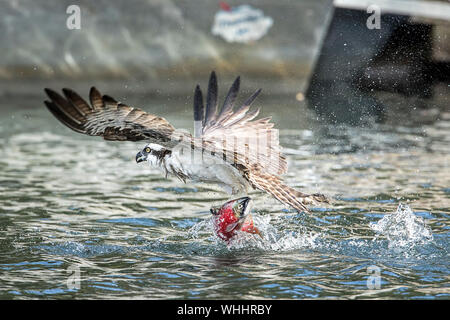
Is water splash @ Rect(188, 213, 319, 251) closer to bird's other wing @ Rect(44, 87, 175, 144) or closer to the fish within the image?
the fish

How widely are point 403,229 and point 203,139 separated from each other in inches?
74.1

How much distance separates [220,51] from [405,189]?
766 cm

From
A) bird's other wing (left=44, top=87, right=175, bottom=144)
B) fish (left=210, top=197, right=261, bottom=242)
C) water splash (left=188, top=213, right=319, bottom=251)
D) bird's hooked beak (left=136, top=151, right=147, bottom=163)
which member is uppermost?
bird's other wing (left=44, top=87, right=175, bottom=144)

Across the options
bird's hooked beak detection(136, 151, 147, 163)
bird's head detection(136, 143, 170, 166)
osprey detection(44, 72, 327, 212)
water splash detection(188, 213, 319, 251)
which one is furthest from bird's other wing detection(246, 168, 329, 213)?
bird's hooked beak detection(136, 151, 147, 163)

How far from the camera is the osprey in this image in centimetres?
556

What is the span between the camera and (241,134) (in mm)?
6828

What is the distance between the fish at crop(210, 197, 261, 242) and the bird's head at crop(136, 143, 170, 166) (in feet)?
2.25

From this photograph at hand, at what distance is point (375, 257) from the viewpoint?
5.88 meters

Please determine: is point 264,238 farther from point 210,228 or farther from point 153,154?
point 153,154

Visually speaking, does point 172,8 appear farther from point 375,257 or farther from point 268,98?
point 375,257

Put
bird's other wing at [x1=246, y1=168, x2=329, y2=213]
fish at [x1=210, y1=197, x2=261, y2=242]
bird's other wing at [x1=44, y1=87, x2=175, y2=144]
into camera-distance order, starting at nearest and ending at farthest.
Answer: bird's other wing at [x1=44, y1=87, x2=175, y2=144]
bird's other wing at [x1=246, y1=168, x2=329, y2=213]
fish at [x1=210, y1=197, x2=261, y2=242]

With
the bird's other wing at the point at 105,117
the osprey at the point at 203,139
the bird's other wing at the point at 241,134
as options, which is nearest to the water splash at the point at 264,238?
the osprey at the point at 203,139

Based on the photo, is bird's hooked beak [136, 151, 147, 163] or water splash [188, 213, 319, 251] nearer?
water splash [188, 213, 319, 251]
